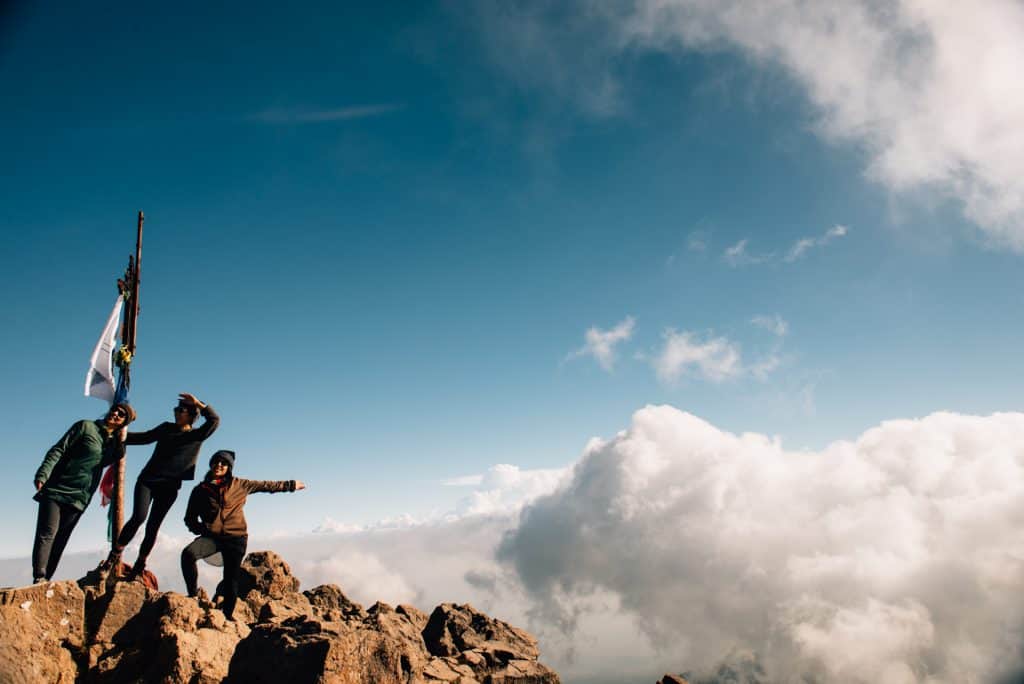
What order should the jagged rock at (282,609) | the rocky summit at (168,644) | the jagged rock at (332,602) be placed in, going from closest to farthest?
the rocky summit at (168,644)
the jagged rock at (282,609)
the jagged rock at (332,602)

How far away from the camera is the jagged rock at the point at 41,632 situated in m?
8.16

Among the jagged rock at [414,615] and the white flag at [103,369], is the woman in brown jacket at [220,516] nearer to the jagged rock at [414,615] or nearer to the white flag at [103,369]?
the white flag at [103,369]

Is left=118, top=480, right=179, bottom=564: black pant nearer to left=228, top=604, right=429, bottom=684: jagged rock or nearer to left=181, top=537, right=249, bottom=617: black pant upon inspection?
left=181, top=537, right=249, bottom=617: black pant

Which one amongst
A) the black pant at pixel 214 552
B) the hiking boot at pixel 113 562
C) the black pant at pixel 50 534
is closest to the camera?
the black pant at pixel 50 534

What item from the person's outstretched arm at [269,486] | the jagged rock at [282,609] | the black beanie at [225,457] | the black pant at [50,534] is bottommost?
the jagged rock at [282,609]

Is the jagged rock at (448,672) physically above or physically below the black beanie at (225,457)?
below

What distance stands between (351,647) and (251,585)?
1277cm

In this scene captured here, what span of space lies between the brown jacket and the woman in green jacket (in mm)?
1863

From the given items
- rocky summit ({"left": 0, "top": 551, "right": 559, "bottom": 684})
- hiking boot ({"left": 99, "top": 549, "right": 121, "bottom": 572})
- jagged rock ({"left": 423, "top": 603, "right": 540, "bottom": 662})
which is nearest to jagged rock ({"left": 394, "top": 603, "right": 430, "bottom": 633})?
jagged rock ({"left": 423, "top": 603, "right": 540, "bottom": 662})

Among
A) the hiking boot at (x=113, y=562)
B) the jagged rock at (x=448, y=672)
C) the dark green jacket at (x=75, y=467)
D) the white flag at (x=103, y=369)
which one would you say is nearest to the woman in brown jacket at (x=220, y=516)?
the dark green jacket at (x=75, y=467)

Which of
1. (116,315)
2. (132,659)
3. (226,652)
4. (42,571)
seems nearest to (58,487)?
(42,571)

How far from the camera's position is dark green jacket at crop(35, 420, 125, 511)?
31.7 ft

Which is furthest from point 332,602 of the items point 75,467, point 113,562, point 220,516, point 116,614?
point 75,467

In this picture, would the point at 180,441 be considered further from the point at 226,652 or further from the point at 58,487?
the point at 226,652
